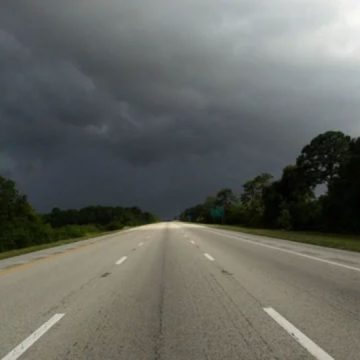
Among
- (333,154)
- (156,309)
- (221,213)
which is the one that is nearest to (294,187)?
(333,154)

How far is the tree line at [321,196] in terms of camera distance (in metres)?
64.1

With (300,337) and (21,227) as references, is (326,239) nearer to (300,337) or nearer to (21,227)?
(300,337)

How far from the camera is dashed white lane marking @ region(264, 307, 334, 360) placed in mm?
6125

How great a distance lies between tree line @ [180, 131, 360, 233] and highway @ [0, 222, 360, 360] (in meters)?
50.4

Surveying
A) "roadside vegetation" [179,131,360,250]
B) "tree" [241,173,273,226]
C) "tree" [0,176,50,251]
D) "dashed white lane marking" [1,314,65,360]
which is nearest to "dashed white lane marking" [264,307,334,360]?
"dashed white lane marking" [1,314,65,360]

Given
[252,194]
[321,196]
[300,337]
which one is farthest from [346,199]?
[252,194]

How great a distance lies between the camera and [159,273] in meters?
15.1

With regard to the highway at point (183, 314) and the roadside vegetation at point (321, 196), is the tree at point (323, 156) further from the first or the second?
the highway at point (183, 314)

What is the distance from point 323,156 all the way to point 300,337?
300 ft

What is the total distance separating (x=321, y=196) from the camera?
84062 mm

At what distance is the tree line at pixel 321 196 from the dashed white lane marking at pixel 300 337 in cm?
5625

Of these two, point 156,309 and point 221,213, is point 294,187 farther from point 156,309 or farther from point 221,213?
point 156,309

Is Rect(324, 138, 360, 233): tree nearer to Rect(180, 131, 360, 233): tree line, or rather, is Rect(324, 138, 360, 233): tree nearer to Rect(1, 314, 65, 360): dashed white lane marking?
Rect(180, 131, 360, 233): tree line

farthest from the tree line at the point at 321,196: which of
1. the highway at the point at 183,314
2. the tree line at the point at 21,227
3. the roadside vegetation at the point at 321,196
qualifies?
the highway at the point at 183,314
